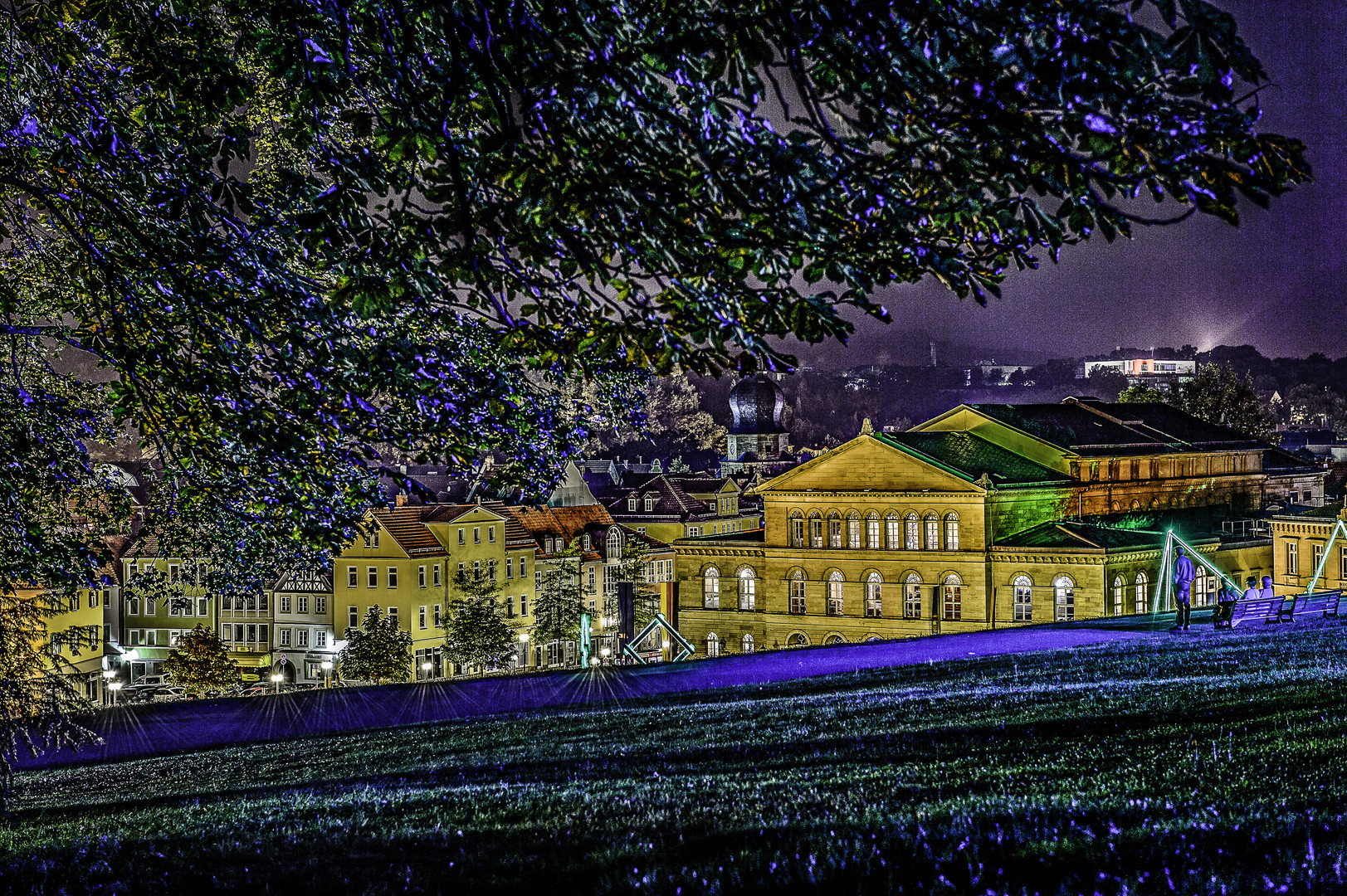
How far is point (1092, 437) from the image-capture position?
6469 centimetres

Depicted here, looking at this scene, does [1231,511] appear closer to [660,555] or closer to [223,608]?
[660,555]

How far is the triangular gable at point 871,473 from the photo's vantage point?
60500mm

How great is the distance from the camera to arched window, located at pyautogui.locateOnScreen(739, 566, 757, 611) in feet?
216

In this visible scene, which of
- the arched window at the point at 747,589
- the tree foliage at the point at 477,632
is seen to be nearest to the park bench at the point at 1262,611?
the tree foliage at the point at 477,632

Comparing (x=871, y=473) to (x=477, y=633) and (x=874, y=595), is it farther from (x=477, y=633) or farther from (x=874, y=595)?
(x=477, y=633)

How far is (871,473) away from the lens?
62.1 m

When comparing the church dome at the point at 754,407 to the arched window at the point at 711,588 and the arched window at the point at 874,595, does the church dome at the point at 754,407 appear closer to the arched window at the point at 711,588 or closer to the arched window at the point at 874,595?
the arched window at the point at 711,588

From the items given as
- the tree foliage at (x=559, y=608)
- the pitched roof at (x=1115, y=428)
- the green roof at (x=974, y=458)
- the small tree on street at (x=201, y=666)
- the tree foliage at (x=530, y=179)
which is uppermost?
the pitched roof at (x=1115, y=428)

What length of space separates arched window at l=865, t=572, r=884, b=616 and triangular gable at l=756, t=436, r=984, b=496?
4.52 m

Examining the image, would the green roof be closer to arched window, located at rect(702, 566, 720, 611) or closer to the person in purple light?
arched window, located at rect(702, 566, 720, 611)

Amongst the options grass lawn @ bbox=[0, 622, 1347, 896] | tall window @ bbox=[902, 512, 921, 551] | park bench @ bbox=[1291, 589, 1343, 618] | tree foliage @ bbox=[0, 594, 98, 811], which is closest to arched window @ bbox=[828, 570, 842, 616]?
tall window @ bbox=[902, 512, 921, 551]

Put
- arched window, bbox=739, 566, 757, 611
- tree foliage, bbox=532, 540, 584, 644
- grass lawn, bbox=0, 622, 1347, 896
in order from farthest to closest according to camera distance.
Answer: arched window, bbox=739, 566, 757, 611 → tree foliage, bbox=532, 540, 584, 644 → grass lawn, bbox=0, 622, 1347, 896

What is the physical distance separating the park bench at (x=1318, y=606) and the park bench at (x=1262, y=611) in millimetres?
272

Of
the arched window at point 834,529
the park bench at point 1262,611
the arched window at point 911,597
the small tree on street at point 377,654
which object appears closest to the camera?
the park bench at point 1262,611
